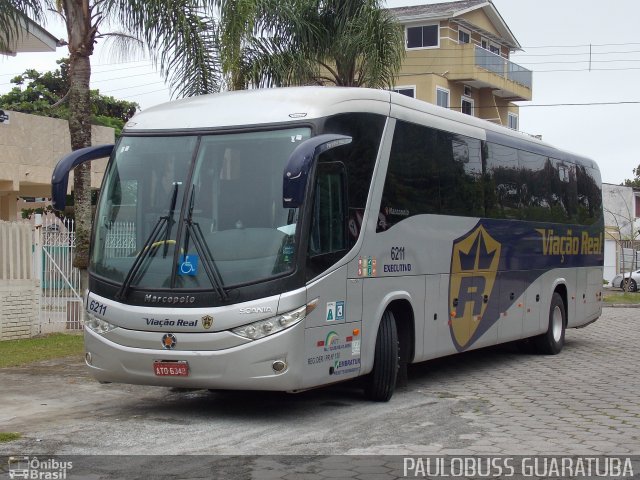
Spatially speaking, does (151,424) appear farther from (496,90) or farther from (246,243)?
(496,90)

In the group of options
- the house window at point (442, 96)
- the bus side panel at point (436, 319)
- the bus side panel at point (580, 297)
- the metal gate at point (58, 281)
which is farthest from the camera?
the house window at point (442, 96)

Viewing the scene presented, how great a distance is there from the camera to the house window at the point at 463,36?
44.6 meters

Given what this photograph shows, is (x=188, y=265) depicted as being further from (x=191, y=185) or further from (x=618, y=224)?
(x=618, y=224)

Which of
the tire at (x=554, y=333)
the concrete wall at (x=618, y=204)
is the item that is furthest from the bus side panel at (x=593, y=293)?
the concrete wall at (x=618, y=204)

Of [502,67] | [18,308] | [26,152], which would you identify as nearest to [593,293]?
[18,308]

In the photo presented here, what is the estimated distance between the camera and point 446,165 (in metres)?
12.9

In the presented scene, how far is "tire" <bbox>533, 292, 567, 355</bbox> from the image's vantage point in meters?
16.7

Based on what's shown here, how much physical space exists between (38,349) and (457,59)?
30.8m

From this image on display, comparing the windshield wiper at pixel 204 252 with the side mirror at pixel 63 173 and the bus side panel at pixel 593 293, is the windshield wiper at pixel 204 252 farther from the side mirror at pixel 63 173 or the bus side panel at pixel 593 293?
the bus side panel at pixel 593 293

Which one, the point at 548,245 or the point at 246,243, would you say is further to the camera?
the point at 548,245

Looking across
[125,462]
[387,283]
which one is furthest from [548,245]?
[125,462]

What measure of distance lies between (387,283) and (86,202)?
7.60 meters

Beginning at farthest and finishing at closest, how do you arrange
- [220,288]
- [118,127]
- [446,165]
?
[118,127]
[446,165]
[220,288]

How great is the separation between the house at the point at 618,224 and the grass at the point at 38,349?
3973 centimetres
